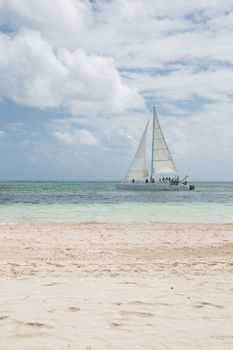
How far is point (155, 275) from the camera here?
26.3 feet

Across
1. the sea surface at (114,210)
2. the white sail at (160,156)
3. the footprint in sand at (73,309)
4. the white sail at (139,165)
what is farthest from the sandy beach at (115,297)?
the white sail at (139,165)

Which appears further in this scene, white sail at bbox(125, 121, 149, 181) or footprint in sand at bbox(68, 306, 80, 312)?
white sail at bbox(125, 121, 149, 181)

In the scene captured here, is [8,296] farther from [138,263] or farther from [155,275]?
[138,263]

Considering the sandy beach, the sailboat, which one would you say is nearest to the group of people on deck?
the sailboat

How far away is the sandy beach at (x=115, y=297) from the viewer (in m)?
4.59

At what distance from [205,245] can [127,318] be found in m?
8.50

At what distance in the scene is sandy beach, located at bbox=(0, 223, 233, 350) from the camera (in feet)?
15.0

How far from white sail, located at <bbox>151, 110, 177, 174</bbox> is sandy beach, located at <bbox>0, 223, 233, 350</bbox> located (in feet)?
176

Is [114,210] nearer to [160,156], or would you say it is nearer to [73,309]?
[73,309]

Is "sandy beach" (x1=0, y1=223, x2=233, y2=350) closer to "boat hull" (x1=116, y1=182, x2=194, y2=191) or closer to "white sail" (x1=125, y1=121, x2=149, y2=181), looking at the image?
"boat hull" (x1=116, y1=182, x2=194, y2=191)

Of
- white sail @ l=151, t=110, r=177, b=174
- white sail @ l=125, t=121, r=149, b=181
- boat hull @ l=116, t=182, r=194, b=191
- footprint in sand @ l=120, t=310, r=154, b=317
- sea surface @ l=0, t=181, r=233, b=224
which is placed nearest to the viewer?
footprint in sand @ l=120, t=310, r=154, b=317

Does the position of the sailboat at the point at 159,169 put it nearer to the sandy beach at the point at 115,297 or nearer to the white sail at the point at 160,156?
the white sail at the point at 160,156

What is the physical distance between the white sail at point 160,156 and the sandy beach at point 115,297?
176 feet

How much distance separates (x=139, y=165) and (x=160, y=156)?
197 inches
